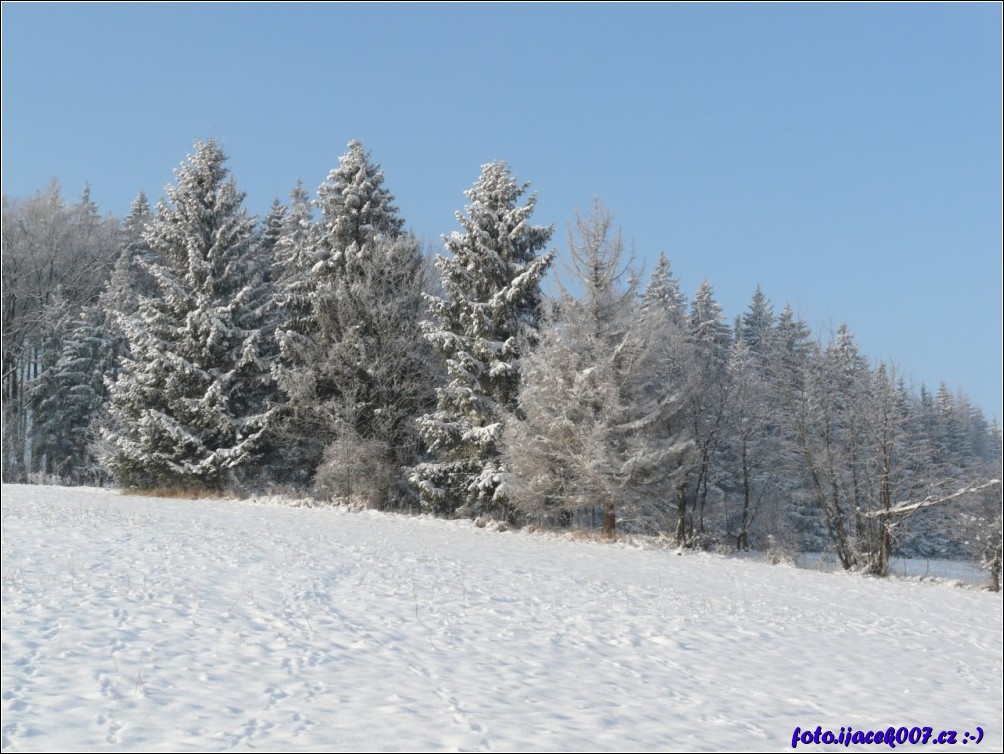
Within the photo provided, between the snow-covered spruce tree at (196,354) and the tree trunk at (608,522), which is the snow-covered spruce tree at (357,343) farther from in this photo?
the tree trunk at (608,522)

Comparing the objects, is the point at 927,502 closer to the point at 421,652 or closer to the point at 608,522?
the point at 608,522

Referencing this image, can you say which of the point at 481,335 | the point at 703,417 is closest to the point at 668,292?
the point at 703,417

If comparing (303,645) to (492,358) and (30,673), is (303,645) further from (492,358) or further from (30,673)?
(492,358)

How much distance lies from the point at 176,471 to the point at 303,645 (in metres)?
20.8

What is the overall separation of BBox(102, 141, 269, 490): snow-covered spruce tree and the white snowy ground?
34.2 feet

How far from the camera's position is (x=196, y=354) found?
2778 cm

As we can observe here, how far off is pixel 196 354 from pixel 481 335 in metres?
11.1

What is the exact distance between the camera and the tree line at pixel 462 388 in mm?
22844

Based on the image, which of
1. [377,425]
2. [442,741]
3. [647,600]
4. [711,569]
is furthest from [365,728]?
[377,425]

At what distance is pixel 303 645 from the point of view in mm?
8570

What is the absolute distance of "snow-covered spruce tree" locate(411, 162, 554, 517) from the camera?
83.4ft

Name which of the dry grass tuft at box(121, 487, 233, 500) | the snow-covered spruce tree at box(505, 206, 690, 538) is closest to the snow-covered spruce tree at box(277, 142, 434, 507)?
the dry grass tuft at box(121, 487, 233, 500)

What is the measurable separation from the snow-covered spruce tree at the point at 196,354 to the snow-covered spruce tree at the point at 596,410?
10.9 metres

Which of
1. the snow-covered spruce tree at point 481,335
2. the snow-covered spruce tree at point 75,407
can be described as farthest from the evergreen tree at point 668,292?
the snow-covered spruce tree at point 75,407
